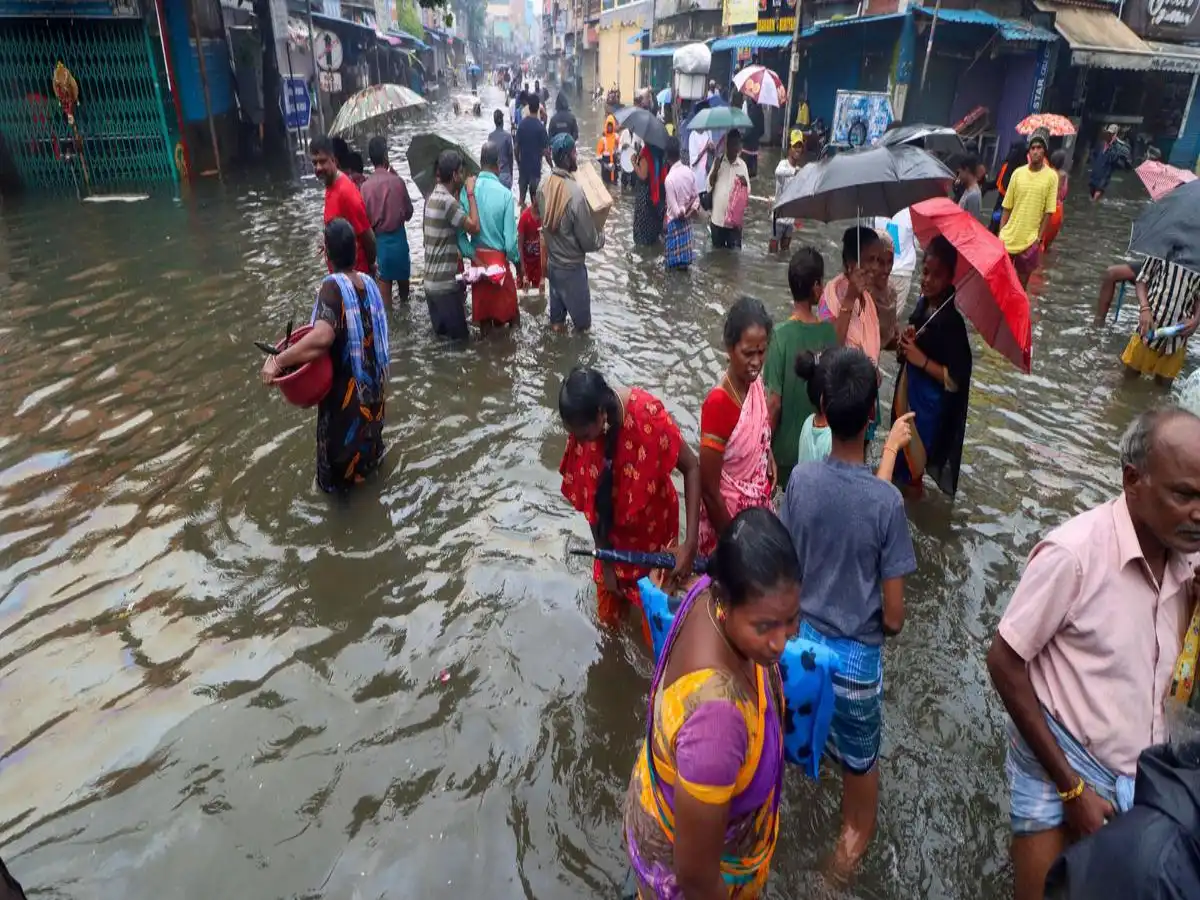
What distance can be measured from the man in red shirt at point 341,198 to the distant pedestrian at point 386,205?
263 millimetres

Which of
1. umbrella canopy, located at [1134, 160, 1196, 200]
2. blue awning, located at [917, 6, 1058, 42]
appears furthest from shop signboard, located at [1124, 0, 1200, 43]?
umbrella canopy, located at [1134, 160, 1196, 200]

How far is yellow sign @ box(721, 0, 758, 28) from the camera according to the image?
23.6m

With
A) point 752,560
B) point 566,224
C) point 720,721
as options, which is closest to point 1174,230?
point 752,560

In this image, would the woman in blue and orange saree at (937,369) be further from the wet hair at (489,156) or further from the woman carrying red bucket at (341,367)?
the wet hair at (489,156)

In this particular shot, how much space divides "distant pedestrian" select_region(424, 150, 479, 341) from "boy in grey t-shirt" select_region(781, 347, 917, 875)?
186 inches

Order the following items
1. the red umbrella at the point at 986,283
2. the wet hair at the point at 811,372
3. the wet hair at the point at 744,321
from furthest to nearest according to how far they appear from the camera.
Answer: the red umbrella at the point at 986,283, the wet hair at the point at 744,321, the wet hair at the point at 811,372

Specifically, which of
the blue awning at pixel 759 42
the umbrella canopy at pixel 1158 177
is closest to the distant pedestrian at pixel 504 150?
the umbrella canopy at pixel 1158 177

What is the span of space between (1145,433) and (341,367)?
12.2ft

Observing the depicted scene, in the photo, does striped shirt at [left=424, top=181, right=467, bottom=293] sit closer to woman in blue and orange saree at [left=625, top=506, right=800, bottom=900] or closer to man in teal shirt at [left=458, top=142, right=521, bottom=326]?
man in teal shirt at [left=458, top=142, right=521, bottom=326]

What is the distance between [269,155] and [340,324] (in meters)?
16.3

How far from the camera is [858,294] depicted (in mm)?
3695

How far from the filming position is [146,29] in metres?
12.8

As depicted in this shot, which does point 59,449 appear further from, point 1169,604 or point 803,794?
point 1169,604

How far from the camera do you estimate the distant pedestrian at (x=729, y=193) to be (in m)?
9.47
